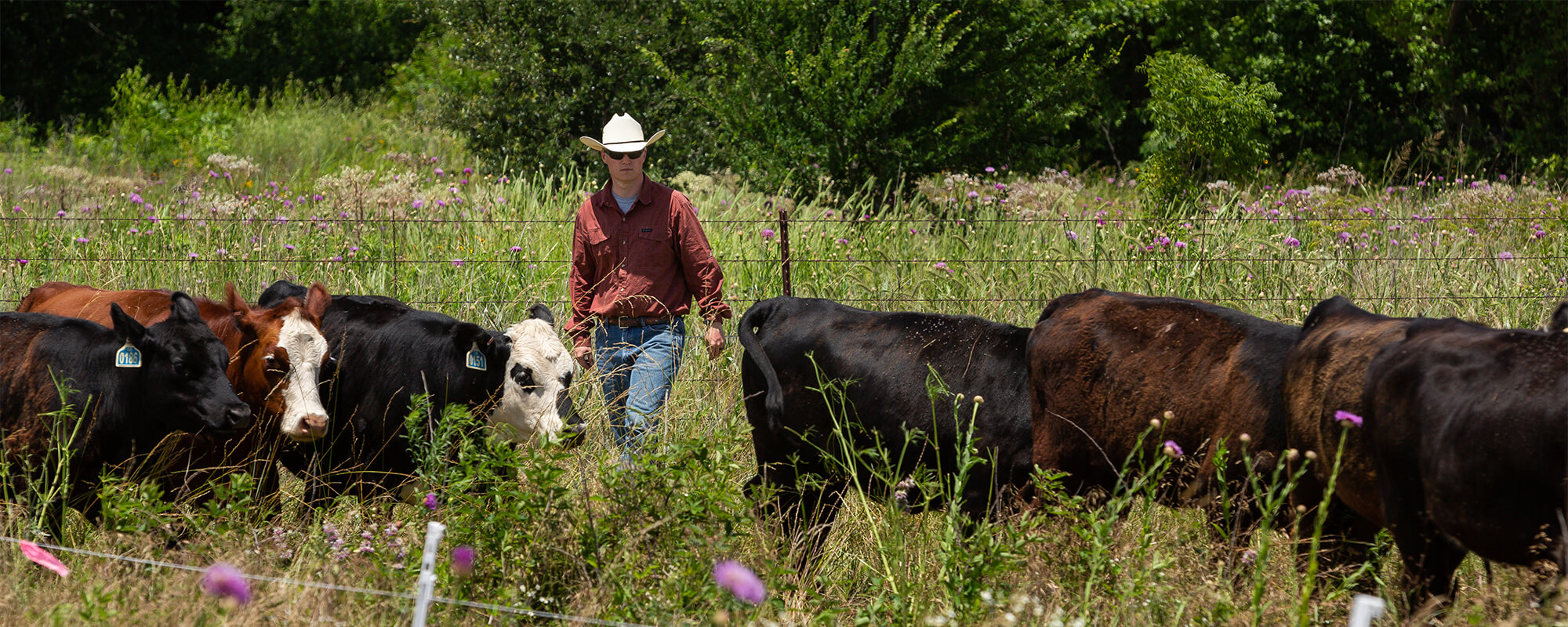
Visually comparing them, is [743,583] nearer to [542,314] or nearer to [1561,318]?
[1561,318]

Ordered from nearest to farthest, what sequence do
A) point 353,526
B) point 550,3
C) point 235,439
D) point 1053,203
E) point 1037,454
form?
1. point 1037,454
2. point 353,526
3. point 235,439
4. point 1053,203
5. point 550,3

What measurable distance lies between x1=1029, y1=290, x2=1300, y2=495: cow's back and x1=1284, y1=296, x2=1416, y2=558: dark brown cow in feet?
0.41

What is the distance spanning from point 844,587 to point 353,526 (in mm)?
1688

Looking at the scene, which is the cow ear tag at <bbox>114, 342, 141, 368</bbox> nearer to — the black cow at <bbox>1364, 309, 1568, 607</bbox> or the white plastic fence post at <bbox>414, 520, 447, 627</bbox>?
the white plastic fence post at <bbox>414, 520, 447, 627</bbox>

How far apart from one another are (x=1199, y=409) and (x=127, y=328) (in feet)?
11.2

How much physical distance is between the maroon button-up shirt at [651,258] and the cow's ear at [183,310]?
1517 mm

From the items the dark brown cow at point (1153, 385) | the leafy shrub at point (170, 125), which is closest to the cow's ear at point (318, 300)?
the dark brown cow at point (1153, 385)

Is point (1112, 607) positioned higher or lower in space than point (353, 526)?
higher

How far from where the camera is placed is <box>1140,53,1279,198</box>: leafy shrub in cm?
1083

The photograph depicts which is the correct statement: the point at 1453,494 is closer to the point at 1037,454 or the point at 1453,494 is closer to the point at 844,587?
the point at 1037,454

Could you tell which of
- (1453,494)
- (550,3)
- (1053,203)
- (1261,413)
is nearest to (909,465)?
(1261,413)

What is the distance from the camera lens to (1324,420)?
3244 mm

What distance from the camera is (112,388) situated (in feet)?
13.7

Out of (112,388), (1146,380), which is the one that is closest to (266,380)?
(112,388)
